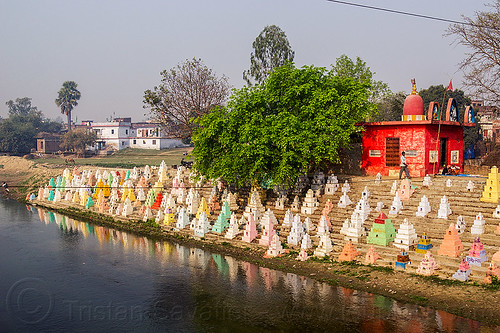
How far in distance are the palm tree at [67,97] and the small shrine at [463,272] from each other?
87.2 m

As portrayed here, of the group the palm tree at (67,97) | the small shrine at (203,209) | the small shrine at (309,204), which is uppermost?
the palm tree at (67,97)

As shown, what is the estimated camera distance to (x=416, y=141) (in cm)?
2439

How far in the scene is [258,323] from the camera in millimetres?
13203

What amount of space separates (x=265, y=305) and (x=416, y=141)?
14.1 metres

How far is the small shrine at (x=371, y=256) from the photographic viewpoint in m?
17.2

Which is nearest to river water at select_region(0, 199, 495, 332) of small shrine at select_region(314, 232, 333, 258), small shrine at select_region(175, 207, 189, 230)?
small shrine at select_region(314, 232, 333, 258)

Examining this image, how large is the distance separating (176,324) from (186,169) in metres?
20.7

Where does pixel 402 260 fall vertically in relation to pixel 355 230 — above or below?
below

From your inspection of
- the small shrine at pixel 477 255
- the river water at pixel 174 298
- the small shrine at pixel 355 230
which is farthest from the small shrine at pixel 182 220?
the small shrine at pixel 477 255

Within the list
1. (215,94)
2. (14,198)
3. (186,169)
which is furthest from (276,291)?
(14,198)

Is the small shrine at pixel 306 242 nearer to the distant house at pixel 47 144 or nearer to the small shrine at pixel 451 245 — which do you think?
the small shrine at pixel 451 245

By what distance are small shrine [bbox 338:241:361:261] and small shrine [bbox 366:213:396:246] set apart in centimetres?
105

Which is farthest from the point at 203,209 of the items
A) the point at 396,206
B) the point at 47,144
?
the point at 47,144

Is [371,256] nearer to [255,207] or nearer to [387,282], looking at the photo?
[387,282]
